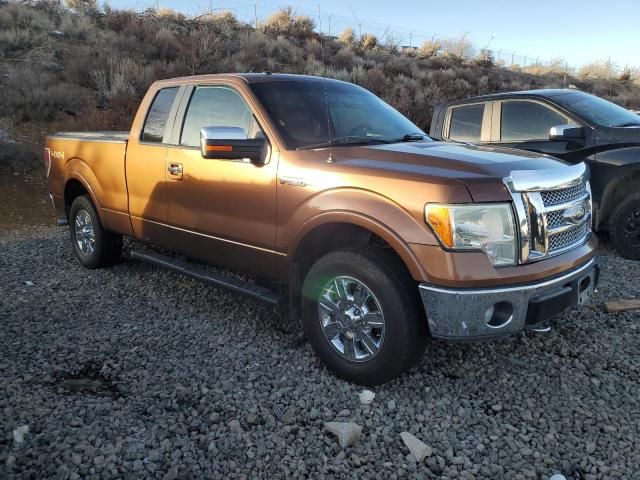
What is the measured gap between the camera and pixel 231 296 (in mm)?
5172

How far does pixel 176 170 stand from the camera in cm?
456

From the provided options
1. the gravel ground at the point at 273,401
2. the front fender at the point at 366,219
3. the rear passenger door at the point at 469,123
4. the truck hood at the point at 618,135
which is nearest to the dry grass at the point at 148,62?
the rear passenger door at the point at 469,123

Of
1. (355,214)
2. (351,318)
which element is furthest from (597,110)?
(351,318)

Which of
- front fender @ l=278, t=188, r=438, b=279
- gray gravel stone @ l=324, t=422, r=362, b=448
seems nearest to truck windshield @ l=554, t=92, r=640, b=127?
front fender @ l=278, t=188, r=438, b=279

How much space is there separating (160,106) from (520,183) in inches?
135

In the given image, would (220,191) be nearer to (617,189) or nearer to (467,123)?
(467,123)

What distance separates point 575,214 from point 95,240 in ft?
15.5

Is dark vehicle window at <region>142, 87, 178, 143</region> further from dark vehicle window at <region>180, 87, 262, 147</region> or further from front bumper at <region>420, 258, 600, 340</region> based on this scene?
front bumper at <region>420, 258, 600, 340</region>

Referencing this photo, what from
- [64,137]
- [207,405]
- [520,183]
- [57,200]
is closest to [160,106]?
[64,137]

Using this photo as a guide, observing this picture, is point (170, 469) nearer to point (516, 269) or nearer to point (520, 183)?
point (516, 269)

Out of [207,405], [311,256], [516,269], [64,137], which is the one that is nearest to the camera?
[516,269]

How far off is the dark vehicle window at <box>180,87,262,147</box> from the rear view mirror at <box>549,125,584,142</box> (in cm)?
362

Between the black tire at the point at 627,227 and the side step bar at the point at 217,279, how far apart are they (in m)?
4.26

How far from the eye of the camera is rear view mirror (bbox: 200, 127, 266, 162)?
3.63 m
